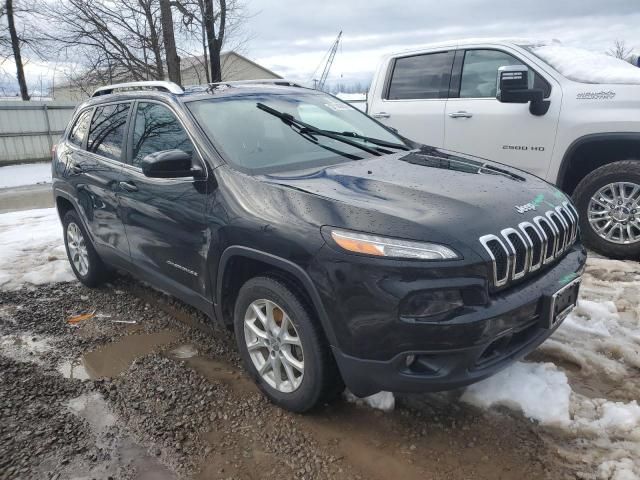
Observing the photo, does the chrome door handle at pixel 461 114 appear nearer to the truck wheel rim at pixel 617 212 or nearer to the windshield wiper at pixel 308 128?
the truck wheel rim at pixel 617 212

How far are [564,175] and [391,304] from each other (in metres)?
3.70

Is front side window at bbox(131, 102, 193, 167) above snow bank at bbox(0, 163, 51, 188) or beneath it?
above

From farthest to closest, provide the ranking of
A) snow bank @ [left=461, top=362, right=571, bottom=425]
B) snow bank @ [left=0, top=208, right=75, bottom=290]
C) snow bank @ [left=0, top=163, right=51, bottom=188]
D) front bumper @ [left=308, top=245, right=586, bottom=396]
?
snow bank @ [left=0, top=163, right=51, bottom=188], snow bank @ [left=0, top=208, right=75, bottom=290], snow bank @ [left=461, top=362, right=571, bottom=425], front bumper @ [left=308, top=245, right=586, bottom=396]

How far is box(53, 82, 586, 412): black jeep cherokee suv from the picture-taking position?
224 cm

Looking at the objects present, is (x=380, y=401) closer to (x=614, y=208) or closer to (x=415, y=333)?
(x=415, y=333)

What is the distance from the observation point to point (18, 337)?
3.98 metres

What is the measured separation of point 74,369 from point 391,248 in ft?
8.06

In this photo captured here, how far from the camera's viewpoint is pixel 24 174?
14641mm

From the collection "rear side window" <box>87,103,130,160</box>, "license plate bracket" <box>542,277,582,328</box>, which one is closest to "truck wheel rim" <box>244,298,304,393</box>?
"license plate bracket" <box>542,277,582,328</box>

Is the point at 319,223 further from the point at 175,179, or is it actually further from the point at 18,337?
the point at 18,337

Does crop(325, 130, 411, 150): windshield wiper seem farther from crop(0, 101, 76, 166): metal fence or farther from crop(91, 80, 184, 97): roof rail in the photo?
crop(0, 101, 76, 166): metal fence

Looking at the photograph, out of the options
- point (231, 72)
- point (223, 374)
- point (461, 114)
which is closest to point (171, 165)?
point (223, 374)

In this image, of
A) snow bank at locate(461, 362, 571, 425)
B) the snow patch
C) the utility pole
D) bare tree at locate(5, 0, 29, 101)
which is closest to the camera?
snow bank at locate(461, 362, 571, 425)

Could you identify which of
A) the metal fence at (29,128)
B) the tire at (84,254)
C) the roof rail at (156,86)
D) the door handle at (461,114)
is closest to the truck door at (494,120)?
the door handle at (461,114)
